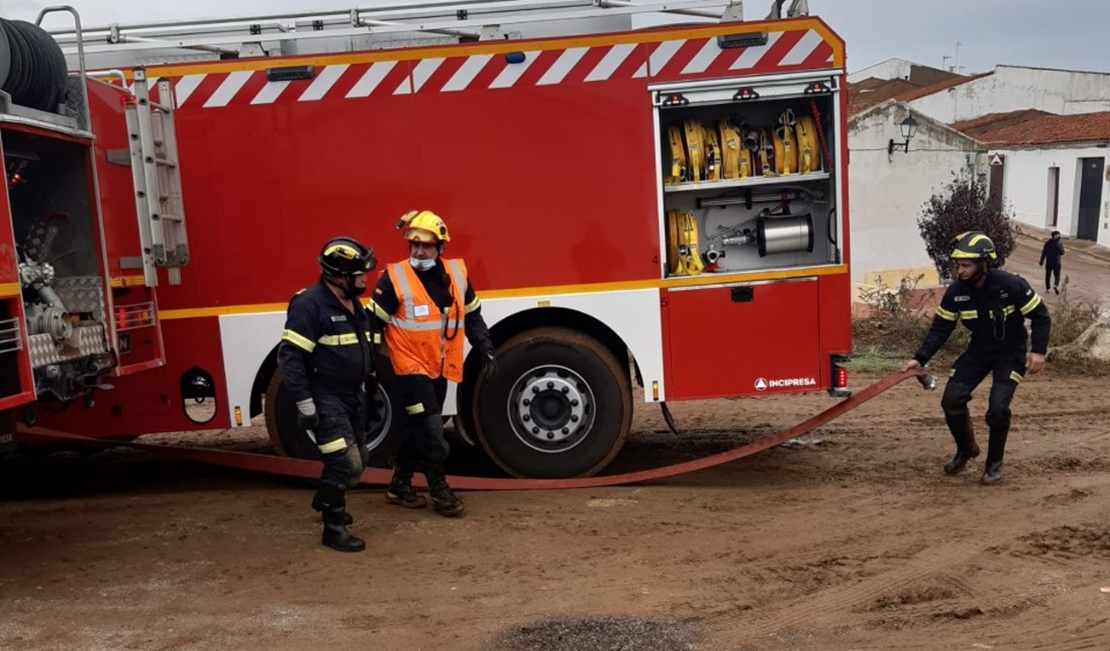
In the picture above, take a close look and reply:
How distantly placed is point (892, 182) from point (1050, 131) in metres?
14.7

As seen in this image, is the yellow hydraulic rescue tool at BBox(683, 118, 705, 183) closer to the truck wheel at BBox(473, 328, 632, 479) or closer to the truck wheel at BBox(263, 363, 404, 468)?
the truck wheel at BBox(473, 328, 632, 479)

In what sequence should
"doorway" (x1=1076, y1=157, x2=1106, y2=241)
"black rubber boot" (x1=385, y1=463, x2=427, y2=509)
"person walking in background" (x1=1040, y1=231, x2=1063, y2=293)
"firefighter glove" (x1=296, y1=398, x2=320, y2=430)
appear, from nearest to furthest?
"firefighter glove" (x1=296, y1=398, x2=320, y2=430), "black rubber boot" (x1=385, y1=463, x2=427, y2=509), "person walking in background" (x1=1040, y1=231, x2=1063, y2=293), "doorway" (x1=1076, y1=157, x2=1106, y2=241)

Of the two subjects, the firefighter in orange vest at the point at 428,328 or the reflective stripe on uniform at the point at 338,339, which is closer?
the reflective stripe on uniform at the point at 338,339

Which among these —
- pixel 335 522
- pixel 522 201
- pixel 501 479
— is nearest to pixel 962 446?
pixel 501 479

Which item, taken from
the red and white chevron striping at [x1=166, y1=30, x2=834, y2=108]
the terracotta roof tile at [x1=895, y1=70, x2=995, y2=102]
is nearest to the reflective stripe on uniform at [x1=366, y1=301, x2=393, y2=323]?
the red and white chevron striping at [x1=166, y1=30, x2=834, y2=108]

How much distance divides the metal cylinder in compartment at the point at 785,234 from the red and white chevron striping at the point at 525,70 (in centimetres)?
97

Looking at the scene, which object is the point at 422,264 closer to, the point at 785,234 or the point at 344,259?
the point at 344,259

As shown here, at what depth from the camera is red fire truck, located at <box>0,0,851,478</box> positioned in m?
5.88

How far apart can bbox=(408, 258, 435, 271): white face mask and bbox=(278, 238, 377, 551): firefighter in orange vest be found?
0.42 m

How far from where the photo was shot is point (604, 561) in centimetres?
486

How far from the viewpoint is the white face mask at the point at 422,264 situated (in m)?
5.47

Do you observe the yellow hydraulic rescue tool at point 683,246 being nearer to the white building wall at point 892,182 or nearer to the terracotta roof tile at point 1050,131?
the white building wall at point 892,182

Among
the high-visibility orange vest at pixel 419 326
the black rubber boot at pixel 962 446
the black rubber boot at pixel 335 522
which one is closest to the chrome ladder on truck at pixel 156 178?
the high-visibility orange vest at pixel 419 326

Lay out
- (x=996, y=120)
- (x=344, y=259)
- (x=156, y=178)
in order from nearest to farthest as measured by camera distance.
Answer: (x=344, y=259) < (x=156, y=178) < (x=996, y=120)
